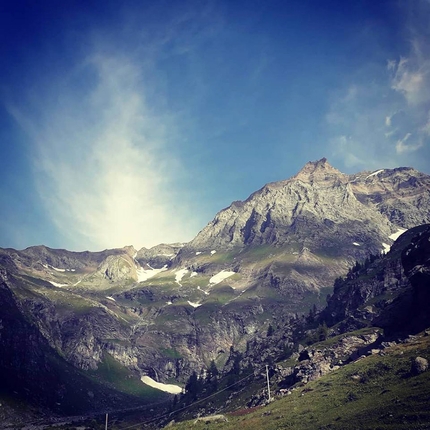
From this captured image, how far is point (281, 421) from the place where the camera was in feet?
310

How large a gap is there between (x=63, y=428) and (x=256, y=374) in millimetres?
97046

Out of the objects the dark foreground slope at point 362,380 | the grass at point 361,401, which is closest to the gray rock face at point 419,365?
the dark foreground slope at point 362,380

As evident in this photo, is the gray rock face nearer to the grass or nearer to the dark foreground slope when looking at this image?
the dark foreground slope

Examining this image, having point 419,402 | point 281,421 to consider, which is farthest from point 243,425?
point 419,402

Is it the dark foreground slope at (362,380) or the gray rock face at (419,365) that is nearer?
the dark foreground slope at (362,380)

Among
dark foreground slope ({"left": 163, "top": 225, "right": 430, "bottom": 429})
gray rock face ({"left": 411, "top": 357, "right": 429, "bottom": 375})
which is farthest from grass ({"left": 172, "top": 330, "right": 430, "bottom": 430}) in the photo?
gray rock face ({"left": 411, "top": 357, "right": 429, "bottom": 375})

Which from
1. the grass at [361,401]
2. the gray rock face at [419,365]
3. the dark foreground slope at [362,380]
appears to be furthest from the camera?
the gray rock face at [419,365]

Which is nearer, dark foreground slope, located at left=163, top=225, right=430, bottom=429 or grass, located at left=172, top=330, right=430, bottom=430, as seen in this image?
grass, located at left=172, top=330, right=430, bottom=430

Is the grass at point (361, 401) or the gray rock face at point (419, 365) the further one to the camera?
the gray rock face at point (419, 365)

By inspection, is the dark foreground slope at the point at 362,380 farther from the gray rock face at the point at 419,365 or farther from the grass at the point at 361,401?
the gray rock face at the point at 419,365

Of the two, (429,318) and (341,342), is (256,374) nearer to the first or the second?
(341,342)

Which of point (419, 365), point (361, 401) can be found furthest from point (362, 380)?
point (419, 365)

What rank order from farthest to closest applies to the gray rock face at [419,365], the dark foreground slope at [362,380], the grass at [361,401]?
the gray rock face at [419,365] < the dark foreground slope at [362,380] < the grass at [361,401]

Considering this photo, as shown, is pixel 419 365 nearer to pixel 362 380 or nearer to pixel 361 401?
pixel 361 401
